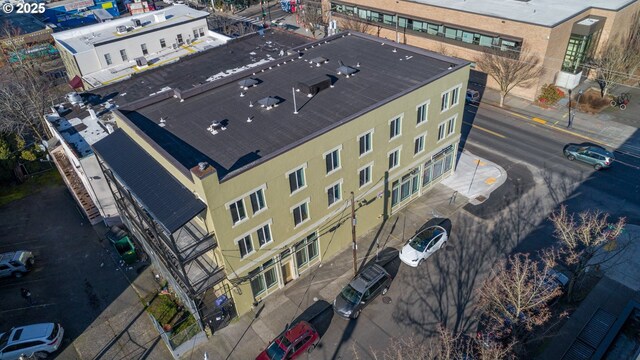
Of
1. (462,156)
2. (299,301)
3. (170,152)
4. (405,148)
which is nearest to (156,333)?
(299,301)

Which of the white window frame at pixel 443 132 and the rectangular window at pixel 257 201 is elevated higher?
the rectangular window at pixel 257 201

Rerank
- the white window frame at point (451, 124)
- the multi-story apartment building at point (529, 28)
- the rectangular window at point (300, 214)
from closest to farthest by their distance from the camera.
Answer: the rectangular window at point (300, 214) → the white window frame at point (451, 124) → the multi-story apartment building at point (529, 28)

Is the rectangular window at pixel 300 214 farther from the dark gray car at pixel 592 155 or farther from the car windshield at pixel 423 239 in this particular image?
the dark gray car at pixel 592 155

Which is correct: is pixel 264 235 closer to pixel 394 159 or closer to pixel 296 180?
pixel 296 180

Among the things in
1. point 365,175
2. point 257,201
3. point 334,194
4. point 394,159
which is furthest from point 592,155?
point 257,201

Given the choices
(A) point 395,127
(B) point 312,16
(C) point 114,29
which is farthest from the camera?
(B) point 312,16

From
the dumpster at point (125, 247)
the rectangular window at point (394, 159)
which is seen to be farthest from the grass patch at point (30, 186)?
the rectangular window at point (394, 159)
